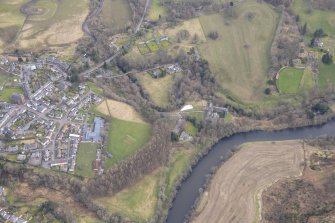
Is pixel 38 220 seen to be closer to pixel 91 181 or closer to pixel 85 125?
pixel 91 181

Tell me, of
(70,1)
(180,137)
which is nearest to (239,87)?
(180,137)

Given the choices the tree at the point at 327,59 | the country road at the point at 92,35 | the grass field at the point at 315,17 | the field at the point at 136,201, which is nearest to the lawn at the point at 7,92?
the country road at the point at 92,35

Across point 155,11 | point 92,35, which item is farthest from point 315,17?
point 92,35

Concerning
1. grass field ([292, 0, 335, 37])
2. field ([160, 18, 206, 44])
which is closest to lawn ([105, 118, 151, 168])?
field ([160, 18, 206, 44])

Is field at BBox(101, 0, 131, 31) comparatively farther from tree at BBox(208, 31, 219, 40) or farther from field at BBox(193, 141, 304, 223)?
field at BBox(193, 141, 304, 223)

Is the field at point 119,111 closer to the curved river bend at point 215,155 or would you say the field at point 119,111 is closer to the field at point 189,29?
the curved river bend at point 215,155
